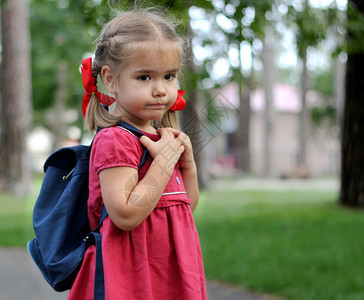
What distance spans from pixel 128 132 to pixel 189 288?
545mm

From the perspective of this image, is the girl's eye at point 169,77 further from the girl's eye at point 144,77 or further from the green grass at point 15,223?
the green grass at point 15,223

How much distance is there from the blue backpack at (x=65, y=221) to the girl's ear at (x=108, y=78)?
0.40 feet

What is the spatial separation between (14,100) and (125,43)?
1186cm

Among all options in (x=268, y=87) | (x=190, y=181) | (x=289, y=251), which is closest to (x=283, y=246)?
(x=289, y=251)

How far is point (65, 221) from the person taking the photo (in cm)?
164

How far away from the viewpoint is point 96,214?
165 cm

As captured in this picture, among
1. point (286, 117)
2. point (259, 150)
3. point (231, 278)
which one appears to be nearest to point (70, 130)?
point (259, 150)

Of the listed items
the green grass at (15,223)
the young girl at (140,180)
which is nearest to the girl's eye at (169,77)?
the young girl at (140,180)

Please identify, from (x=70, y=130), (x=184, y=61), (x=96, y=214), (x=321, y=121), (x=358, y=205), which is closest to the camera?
(x=96, y=214)

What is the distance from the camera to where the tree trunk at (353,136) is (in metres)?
8.22

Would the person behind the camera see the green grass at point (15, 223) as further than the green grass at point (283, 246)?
Yes

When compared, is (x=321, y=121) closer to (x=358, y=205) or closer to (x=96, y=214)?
(x=358, y=205)

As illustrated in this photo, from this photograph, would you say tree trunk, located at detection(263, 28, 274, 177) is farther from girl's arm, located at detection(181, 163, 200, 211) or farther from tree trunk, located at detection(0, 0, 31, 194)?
girl's arm, located at detection(181, 163, 200, 211)

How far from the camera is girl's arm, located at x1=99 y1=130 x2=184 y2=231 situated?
4.92 feet
